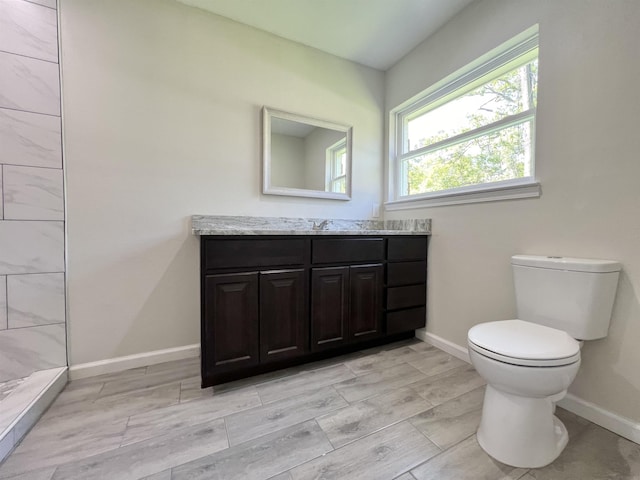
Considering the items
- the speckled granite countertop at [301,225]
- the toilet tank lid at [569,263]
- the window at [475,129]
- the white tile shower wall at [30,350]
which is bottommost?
the white tile shower wall at [30,350]

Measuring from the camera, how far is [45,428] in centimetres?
117

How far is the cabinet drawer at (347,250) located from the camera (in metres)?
1.67

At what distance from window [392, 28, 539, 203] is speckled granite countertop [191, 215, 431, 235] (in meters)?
0.25

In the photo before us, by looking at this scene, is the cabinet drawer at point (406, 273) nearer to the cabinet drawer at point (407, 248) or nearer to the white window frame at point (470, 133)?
the cabinet drawer at point (407, 248)

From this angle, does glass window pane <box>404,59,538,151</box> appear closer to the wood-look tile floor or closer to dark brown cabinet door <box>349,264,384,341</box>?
dark brown cabinet door <box>349,264,384,341</box>

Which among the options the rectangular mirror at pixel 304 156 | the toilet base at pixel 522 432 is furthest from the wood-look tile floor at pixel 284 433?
the rectangular mirror at pixel 304 156

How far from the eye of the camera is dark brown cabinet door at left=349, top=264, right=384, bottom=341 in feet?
5.89

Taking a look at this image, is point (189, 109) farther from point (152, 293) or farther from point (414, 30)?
point (414, 30)

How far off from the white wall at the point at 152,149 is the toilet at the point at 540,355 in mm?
1602

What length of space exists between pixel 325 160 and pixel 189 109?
3.46ft

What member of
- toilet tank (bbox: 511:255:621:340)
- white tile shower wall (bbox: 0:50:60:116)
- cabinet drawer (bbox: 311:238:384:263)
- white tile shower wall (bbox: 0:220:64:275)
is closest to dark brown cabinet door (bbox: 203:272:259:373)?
cabinet drawer (bbox: 311:238:384:263)

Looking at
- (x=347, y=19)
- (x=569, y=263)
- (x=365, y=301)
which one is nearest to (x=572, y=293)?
(x=569, y=263)

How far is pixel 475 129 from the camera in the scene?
182 centimetres

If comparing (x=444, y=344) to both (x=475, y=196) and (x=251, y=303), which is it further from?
(x=251, y=303)
